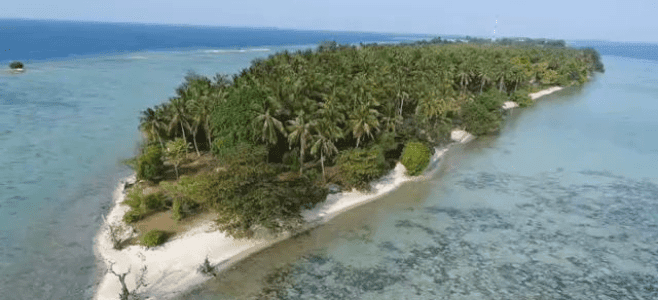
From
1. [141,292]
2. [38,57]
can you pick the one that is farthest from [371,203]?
[38,57]

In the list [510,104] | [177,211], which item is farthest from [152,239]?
[510,104]

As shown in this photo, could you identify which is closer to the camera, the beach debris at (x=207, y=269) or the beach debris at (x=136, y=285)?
the beach debris at (x=136, y=285)

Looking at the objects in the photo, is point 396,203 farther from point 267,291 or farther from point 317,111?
point 267,291

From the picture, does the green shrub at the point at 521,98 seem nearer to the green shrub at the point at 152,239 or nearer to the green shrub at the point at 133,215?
the green shrub at the point at 133,215

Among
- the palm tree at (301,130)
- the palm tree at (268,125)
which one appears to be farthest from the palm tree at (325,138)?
the palm tree at (268,125)

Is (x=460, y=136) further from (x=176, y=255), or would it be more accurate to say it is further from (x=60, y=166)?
(x=60, y=166)
